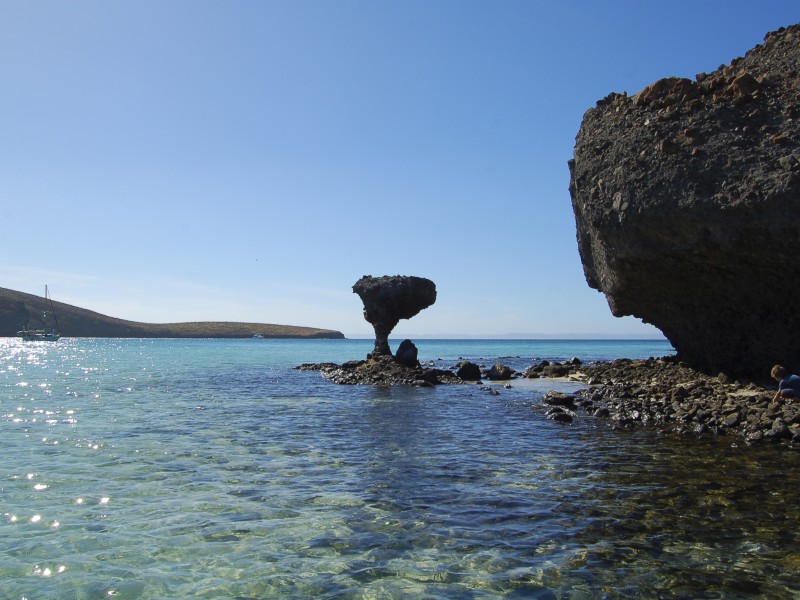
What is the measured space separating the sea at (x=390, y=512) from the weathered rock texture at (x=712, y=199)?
9.20m

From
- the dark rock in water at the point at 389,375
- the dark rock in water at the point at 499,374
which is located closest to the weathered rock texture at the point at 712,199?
the dark rock in water at the point at 389,375

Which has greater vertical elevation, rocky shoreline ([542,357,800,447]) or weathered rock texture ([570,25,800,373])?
weathered rock texture ([570,25,800,373])

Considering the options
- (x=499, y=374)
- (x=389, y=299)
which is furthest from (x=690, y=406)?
(x=389, y=299)

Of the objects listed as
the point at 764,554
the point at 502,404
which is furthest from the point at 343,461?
the point at 502,404

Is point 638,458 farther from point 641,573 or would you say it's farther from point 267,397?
point 267,397

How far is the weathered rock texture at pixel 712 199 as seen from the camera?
75.0 ft

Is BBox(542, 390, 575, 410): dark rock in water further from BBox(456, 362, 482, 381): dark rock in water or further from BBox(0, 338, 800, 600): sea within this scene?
BBox(456, 362, 482, 381): dark rock in water

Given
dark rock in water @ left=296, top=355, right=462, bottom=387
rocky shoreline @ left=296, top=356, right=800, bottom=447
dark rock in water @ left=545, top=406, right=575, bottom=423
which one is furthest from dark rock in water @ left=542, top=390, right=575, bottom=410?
dark rock in water @ left=296, top=355, right=462, bottom=387

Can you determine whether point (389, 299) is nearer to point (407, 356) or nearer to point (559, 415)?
point (407, 356)

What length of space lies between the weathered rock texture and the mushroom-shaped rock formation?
2772 centimetres

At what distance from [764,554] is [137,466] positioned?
1380cm

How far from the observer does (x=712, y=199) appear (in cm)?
2355

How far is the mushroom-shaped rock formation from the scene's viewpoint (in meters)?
57.5

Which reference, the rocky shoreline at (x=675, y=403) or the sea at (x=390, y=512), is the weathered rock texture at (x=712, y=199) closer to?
the rocky shoreline at (x=675, y=403)
